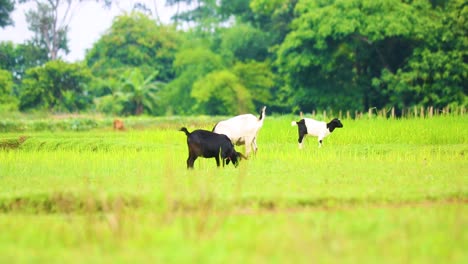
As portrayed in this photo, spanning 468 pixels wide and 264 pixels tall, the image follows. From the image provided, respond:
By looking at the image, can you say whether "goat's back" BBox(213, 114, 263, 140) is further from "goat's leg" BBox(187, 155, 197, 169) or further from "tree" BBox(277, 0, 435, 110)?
"tree" BBox(277, 0, 435, 110)

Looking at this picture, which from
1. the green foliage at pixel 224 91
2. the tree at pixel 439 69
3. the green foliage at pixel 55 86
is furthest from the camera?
the green foliage at pixel 55 86

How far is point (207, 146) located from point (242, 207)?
3.70 meters

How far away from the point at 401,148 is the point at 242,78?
86.5ft

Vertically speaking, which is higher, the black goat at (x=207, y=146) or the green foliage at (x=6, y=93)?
the green foliage at (x=6, y=93)

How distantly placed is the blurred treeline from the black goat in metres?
20.5

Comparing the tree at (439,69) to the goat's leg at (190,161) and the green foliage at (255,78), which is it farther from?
the goat's leg at (190,161)

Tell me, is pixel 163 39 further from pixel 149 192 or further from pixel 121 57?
pixel 149 192

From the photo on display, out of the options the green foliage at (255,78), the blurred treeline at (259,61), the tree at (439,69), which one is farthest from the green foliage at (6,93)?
the tree at (439,69)

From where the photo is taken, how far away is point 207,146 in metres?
13.6

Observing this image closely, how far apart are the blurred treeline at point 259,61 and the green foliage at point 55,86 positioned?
0.20 feet

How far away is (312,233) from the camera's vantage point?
8039 mm

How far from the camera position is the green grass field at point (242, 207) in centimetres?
743

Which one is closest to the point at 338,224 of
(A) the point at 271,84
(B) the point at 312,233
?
(B) the point at 312,233

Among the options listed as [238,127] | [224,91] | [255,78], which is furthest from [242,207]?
[255,78]
